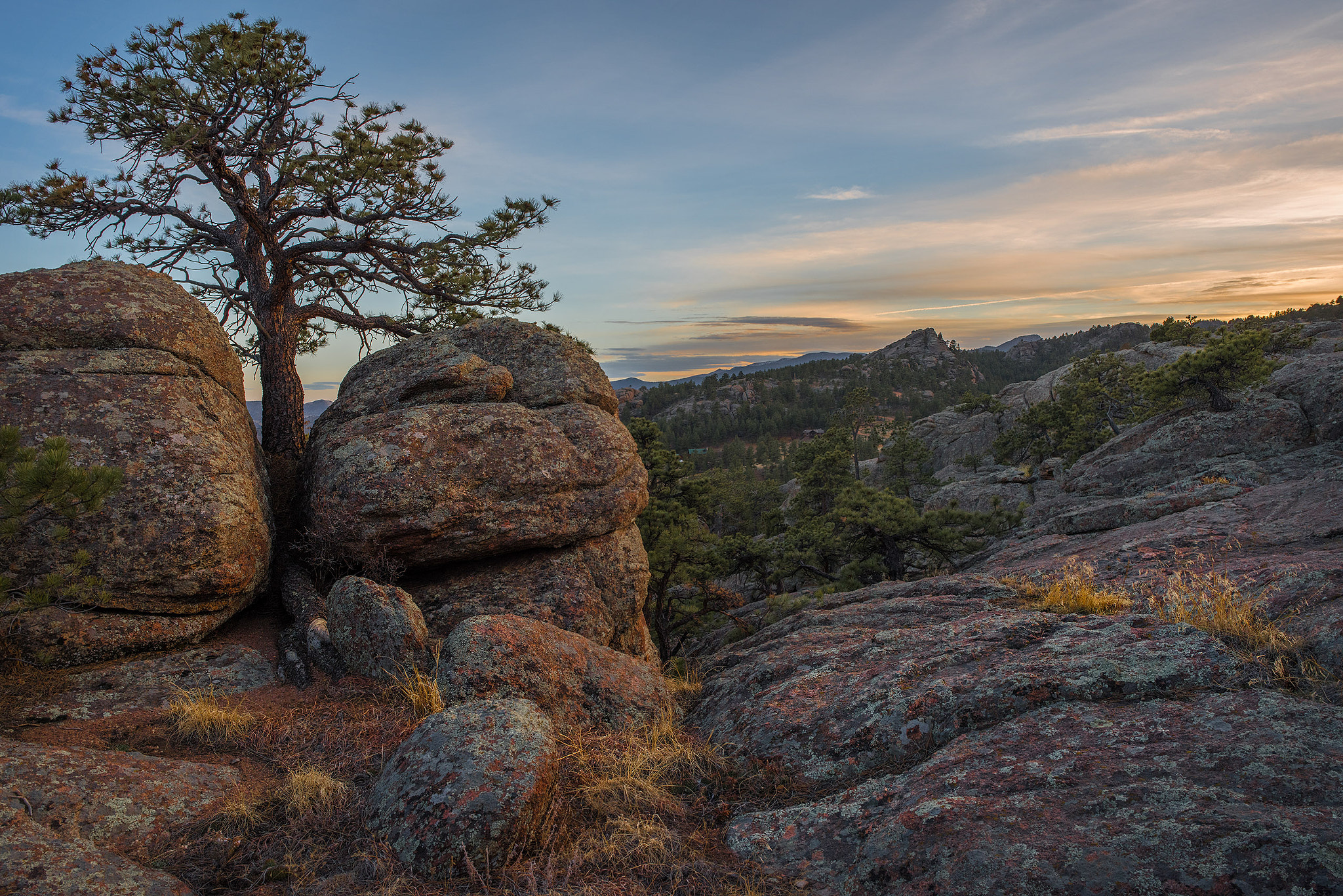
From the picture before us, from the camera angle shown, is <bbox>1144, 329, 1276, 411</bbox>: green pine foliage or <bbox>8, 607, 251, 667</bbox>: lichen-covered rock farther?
<bbox>1144, 329, 1276, 411</bbox>: green pine foliage

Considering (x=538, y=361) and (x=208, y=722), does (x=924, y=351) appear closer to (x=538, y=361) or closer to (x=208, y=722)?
(x=538, y=361)

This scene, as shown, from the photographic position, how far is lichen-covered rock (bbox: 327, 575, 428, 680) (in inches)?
271

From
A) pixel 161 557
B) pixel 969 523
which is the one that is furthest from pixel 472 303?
pixel 969 523

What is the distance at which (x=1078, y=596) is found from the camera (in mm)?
6703

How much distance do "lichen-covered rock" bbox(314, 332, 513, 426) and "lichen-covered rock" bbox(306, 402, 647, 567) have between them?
502 mm

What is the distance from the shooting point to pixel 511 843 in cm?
394

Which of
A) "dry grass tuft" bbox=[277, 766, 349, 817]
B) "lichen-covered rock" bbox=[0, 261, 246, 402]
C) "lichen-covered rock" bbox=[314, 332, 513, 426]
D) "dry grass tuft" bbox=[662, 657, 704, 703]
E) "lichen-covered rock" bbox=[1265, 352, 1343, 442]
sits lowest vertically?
"dry grass tuft" bbox=[662, 657, 704, 703]

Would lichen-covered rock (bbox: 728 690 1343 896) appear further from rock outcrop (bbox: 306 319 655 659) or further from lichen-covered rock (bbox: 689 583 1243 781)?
rock outcrop (bbox: 306 319 655 659)

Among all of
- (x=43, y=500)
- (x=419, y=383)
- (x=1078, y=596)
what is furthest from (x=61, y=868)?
(x=1078, y=596)

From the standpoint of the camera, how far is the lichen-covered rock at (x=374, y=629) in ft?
22.6

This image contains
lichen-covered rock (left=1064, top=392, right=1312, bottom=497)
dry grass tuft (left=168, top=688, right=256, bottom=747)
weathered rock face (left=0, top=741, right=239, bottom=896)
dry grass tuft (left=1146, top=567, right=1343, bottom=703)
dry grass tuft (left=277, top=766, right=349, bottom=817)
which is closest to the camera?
weathered rock face (left=0, top=741, right=239, bottom=896)

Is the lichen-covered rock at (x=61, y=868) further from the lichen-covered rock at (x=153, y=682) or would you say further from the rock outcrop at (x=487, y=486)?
the rock outcrop at (x=487, y=486)

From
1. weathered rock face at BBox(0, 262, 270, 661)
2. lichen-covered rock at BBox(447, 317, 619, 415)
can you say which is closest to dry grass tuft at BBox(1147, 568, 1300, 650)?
lichen-covered rock at BBox(447, 317, 619, 415)

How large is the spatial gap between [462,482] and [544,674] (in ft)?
13.0
